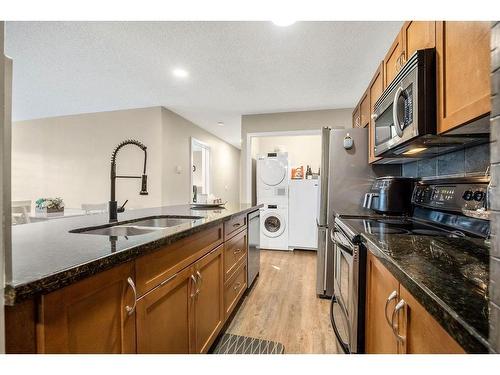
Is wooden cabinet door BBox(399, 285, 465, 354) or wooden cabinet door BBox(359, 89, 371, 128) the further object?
wooden cabinet door BBox(359, 89, 371, 128)

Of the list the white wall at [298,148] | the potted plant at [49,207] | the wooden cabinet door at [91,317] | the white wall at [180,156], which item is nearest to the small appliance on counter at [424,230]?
the wooden cabinet door at [91,317]

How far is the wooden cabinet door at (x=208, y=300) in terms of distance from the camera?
4.28 feet

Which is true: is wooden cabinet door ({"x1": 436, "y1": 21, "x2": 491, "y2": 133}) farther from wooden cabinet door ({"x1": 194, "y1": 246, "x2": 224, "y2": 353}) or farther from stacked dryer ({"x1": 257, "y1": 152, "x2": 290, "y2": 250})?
stacked dryer ({"x1": 257, "y1": 152, "x2": 290, "y2": 250})

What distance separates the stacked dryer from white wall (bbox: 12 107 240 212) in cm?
148

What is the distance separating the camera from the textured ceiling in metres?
1.96

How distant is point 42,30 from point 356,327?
10.3 feet

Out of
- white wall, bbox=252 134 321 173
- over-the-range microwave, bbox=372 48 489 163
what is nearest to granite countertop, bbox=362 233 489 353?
over-the-range microwave, bbox=372 48 489 163

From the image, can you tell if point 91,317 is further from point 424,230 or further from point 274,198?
point 274,198

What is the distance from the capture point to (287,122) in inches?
160

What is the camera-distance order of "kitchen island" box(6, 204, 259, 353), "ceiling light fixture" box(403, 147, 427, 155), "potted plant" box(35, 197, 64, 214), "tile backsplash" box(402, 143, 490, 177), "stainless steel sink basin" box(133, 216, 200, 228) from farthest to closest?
1. "potted plant" box(35, 197, 64, 214)
2. "stainless steel sink basin" box(133, 216, 200, 228)
3. "ceiling light fixture" box(403, 147, 427, 155)
4. "tile backsplash" box(402, 143, 490, 177)
5. "kitchen island" box(6, 204, 259, 353)

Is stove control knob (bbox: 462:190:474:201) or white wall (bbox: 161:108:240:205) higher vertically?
white wall (bbox: 161:108:240:205)

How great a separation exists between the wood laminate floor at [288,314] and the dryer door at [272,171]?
177 centimetres

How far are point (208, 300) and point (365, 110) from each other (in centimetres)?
231
